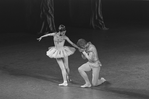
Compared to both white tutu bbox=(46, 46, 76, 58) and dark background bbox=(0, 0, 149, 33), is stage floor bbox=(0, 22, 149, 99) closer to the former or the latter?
white tutu bbox=(46, 46, 76, 58)

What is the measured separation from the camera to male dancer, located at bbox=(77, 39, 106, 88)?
313 inches

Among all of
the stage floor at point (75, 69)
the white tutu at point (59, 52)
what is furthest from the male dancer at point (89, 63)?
the white tutu at point (59, 52)

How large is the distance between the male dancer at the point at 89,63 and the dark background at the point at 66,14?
8.09m

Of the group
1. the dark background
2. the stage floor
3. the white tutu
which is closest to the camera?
the stage floor

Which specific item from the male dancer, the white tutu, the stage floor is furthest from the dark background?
the male dancer

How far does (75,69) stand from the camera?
32.5ft

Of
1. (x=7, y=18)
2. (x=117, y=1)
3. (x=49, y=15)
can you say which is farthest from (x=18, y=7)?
(x=117, y=1)

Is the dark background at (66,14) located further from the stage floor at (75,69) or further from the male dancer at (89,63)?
the male dancer at (89,63)

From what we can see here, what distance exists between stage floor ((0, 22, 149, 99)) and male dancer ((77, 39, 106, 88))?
0.60 ft

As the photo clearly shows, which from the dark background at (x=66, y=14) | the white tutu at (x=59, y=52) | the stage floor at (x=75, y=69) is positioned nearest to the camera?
the stage floor at (x=75, y=69)

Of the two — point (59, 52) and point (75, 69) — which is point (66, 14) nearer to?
point (75, 69)

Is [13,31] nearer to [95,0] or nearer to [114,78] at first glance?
[95,0]

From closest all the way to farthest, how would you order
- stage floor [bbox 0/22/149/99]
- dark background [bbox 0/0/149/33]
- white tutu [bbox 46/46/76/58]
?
stage floor [bbox 0/22/149/99], white tutu [bbox 46/46/76/58], dark background [bbox 0/0/149/33]

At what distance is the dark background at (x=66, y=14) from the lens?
16.2m
